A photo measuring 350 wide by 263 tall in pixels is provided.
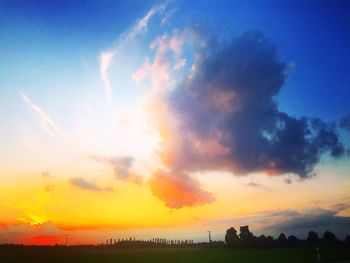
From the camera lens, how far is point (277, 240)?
378 feet

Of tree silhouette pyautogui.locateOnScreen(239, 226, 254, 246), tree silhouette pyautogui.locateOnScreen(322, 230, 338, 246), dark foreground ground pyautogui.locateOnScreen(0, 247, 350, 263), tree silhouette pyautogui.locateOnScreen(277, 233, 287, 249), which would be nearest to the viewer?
dark foreground ground pyautogui.locateOnScreen(0, 247, 350, 263)

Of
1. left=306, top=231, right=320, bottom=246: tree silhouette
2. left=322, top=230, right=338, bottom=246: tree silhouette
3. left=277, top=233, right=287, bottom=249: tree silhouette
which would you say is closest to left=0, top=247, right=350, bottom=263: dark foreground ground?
left=277, top=233, right=287, bottom=249: tree silhouette

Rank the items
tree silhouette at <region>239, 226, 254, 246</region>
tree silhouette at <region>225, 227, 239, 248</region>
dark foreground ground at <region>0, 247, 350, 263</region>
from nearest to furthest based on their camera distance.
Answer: dark foreground ground at <region>0, 247, 350, 263</region> < tree silhouette at <region>239, 226, 254, 246</region> < tree silhouette at <region>225, 227, 239, 248</region>

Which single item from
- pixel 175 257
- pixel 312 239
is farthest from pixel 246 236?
pixel 175 257

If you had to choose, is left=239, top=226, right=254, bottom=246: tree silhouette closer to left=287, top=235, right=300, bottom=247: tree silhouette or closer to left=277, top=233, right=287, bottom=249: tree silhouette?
left=277, top=233, right=287, bottom=249: tree silhouette

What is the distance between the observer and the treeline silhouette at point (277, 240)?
4114 inches

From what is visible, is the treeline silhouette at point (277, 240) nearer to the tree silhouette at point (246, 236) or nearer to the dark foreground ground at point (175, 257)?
the tree silhouette at point (246, 236)

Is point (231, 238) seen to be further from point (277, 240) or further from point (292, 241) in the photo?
point (292, 241)

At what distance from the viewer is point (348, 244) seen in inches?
4609

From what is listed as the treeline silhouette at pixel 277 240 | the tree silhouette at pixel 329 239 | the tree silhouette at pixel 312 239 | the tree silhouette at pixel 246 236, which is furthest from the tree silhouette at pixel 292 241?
the tree silhouette at pixel 246 236

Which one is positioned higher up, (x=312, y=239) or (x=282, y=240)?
(x=282, y=240)

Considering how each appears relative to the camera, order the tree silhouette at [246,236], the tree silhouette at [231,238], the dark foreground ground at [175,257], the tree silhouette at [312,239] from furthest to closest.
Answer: the tree silhouette at [312,239], the tree silhouette at [231,238], the tree silhouette at [246,236], the dark foreground ground at [175,257]

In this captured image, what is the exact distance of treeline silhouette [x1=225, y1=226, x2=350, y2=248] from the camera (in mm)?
104500

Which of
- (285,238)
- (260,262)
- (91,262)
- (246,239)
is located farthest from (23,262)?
Result: (285,238)
